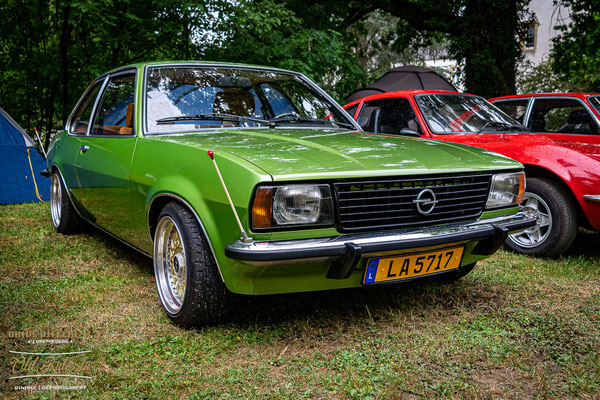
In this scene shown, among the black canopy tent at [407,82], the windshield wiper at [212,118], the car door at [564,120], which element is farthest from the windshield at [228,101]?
the black canopy tent at [407,82]

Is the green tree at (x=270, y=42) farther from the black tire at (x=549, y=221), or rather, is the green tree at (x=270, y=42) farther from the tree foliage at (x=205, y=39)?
the black tire at (x=549, y=221)

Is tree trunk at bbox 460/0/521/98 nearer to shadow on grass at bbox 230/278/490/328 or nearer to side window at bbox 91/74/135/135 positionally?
shadow on grass at bbox 230/278/490/328

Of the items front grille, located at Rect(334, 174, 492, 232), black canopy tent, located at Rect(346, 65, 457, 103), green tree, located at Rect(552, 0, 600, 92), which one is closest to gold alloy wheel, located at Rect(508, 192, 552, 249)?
front grille, located at Rect(334, 174, 492, 232)

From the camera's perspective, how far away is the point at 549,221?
4.20 metres

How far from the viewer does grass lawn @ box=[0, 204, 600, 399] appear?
2.15 m

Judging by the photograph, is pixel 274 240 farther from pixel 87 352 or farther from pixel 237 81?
pixel 237 81

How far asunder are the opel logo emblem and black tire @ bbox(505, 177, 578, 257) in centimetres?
210

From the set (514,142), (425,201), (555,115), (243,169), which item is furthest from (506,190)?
(555,115)

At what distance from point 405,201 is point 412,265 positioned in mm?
328

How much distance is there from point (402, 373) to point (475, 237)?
83cm

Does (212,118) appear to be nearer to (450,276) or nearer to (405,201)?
(405,201)

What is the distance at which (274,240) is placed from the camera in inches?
88.1

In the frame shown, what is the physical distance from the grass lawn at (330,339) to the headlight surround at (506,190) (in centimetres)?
67

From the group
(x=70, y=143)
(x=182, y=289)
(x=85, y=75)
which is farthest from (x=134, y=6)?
(x=182, y=289)
